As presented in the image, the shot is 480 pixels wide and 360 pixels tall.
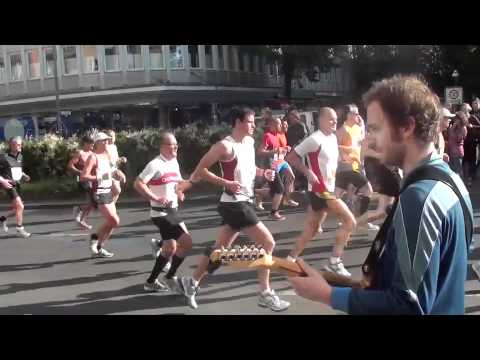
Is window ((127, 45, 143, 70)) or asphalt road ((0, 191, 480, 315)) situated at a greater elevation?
window ((127, 45, 143, 70))

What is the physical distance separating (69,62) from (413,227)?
41.5 metres

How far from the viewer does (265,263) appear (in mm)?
2270

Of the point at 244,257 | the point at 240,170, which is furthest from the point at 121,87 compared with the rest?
the point at 244,257

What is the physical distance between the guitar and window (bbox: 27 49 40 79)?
42701mm

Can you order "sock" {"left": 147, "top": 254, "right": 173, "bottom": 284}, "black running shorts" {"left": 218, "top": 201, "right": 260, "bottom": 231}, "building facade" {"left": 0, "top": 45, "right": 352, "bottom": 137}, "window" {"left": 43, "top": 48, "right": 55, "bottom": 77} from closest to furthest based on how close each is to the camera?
"black running shorts" {"left": 218, "top": 201, "right": 260, "bottom": 231} < "sock" {"left": 147, "top": 254, "right": 173, "bottom": 284} < "building facade" {"left": 0, "top": 45, "right": 352, "bottom": 137} < "window" {"left": 43, "top": 48, "right": 55, "bottom": 77}

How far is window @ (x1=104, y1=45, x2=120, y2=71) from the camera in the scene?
3938 centimetres

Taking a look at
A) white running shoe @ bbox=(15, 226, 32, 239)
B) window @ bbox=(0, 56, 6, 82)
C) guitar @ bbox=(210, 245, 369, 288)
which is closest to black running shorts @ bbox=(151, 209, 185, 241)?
guitar @ bbox=(210, 245, 369, 288)

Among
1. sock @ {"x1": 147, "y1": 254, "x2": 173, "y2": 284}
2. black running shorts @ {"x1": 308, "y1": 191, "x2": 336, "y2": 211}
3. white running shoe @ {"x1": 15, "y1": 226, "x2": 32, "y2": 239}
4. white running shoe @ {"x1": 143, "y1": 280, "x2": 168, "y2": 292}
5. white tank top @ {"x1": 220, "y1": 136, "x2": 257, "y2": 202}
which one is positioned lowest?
white running shoe @ {"x1": 15, "y1": 226, "x2": 32, "y2": 239}

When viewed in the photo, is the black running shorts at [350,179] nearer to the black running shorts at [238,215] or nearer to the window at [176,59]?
the black running shorts at [238,215]

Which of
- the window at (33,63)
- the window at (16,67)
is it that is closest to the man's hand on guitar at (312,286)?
the window at (33,63)

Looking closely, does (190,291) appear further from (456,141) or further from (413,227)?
(456,141)

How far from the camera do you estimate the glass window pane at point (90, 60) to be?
39375mm

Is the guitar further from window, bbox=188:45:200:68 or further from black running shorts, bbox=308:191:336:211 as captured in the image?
window, bbox=188:45:200:68
